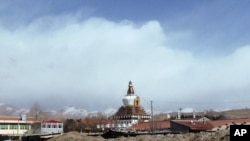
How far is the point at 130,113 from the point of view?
397 feet

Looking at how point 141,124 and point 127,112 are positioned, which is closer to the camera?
point 141,124

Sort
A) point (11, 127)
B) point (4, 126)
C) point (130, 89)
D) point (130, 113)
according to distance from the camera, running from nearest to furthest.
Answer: point (4, 126), point (11, 127), point (130, 113), point (130, 89)

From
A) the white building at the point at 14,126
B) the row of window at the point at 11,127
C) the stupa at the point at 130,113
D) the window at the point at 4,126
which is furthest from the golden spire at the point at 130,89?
the window at the point at 4,126

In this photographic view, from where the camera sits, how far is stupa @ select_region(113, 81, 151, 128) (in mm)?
118681

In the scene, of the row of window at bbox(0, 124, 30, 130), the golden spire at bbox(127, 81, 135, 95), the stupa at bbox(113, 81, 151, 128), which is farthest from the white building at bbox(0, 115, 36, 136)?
the golden spire at bbox(127, 81, 135, 95)

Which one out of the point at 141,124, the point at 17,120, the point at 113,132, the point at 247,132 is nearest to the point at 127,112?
the point at 141,124

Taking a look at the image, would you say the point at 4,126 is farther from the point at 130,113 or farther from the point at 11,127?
the point at 130,113

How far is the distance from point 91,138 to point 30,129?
49.0m

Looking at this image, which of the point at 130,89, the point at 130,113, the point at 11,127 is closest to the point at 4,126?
the point at 11,127

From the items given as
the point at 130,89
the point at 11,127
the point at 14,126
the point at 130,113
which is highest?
the point at 130,89

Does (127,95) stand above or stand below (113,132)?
above

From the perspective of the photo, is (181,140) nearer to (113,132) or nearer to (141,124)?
(113,132)

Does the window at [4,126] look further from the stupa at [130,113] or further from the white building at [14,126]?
the stupa at [130,113]

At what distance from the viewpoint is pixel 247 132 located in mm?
13812
